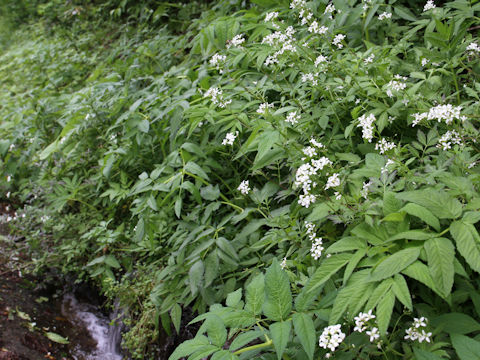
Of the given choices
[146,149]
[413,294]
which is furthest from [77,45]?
[413,294]

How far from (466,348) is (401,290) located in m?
0.25

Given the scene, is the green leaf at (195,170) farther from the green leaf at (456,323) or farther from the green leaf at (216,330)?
the green leaf at (456,323)

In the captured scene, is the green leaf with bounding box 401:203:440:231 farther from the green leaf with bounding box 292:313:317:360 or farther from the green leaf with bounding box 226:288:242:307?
the green leaf with bounding box 226:288:242:307

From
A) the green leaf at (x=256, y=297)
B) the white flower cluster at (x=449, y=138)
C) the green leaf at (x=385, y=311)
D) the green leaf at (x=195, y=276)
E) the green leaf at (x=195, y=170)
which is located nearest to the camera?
the green leaf at (x=385, y=311)

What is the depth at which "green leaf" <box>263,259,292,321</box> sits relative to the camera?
1.24 metres

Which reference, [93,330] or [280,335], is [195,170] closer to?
[280,335]

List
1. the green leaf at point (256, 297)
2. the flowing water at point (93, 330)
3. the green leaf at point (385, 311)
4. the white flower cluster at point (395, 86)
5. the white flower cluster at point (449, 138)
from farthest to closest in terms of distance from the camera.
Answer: the flowing water at point (93, 330) < the white flower cluster at point (395, 86) < the white flower cluster at point (449, 138) < the green leaf at point (256, 297) < the green leaf at point (385, 311)

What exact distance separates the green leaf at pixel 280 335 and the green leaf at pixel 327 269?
0.48ft

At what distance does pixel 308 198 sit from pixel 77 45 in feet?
18.0

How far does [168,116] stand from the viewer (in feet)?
8.88

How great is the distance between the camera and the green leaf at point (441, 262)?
1.08 m

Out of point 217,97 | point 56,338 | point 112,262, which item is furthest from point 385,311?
point 56,338

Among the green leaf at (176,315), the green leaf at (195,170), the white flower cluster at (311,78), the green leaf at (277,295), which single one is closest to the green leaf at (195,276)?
the green leaf at (176,315)

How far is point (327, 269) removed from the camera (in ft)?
4.15
